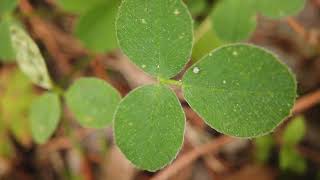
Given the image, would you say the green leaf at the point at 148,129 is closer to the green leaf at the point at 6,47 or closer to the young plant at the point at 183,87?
the young plant at the point at 183,87

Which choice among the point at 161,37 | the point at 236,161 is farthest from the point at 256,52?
the point at 236,161

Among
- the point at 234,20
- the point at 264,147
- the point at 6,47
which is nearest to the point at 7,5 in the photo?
the point at 6,47

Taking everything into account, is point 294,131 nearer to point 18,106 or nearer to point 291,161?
point 291,161

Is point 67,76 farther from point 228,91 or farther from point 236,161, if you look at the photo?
point 228,91

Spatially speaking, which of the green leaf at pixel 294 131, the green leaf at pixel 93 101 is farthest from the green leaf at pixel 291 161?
the green leaf at pixel 93 101

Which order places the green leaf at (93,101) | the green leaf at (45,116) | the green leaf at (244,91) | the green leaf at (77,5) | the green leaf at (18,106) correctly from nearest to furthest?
the green leaf at (244,91) < the green leaf at (93,101) < the green leaf at (45,116) < the green leaf at (77,5) < the green leaf at (18,106)
